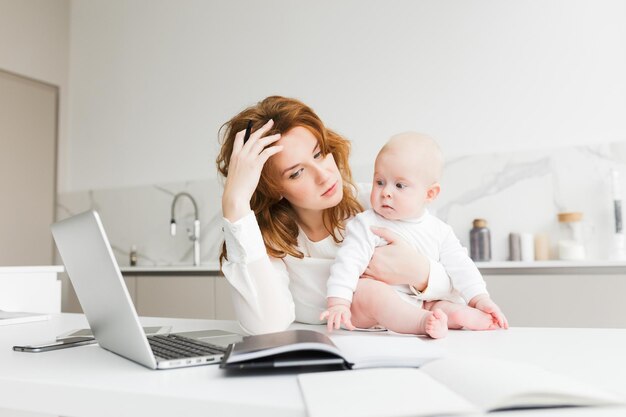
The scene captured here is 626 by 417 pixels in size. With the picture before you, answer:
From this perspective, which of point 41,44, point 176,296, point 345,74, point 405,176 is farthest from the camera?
point 41,44

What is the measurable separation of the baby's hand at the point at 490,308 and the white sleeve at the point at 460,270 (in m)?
0.02

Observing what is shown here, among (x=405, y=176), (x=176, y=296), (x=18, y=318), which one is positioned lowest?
(x=176, y=296)

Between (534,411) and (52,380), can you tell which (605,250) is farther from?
(52,380)

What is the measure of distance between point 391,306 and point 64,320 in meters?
0.96

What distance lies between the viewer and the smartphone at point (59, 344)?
102 cm

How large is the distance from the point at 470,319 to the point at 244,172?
60 centimetres

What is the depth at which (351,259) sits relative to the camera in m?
1.30

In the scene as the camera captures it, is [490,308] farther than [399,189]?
No

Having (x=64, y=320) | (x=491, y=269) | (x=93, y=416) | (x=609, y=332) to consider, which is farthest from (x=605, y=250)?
(x=93, y=416)

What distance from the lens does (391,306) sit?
46.3 inches

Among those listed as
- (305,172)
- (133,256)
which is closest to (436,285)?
(305,172)

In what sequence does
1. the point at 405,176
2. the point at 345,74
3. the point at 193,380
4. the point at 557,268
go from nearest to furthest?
the point at 193,380 → the point at 405,176 → the point at 557,268 → the point at 345,74

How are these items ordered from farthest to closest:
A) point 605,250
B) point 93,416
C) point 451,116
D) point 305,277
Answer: point 451,116
point 605,250
point 305,277
point 93,416

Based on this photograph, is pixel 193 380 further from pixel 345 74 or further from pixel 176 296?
pixel 345 74
